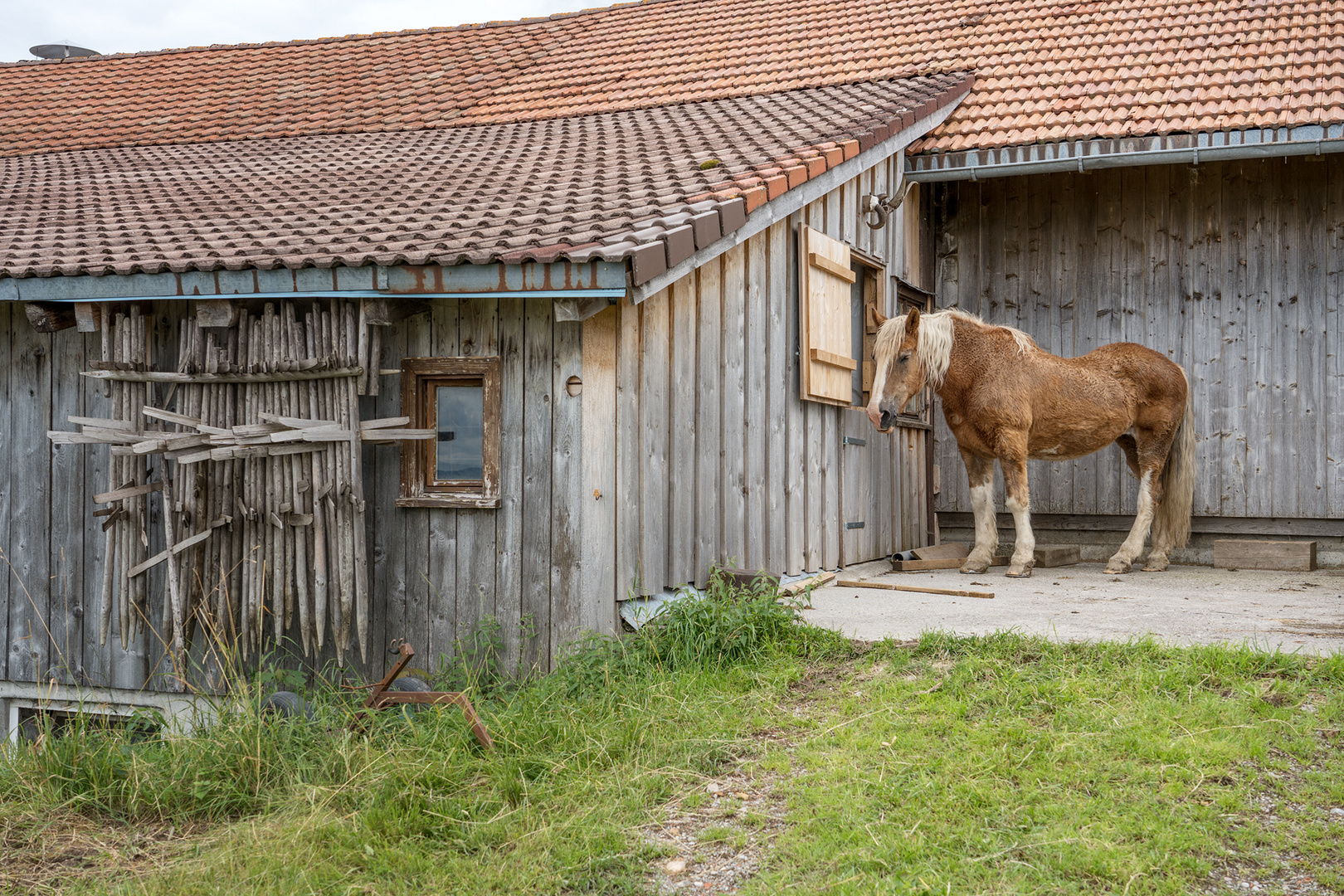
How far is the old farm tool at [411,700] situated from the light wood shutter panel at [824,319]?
3.41 m

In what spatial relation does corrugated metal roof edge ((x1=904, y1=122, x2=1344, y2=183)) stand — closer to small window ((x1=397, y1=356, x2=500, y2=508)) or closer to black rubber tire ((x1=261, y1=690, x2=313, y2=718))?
small window ((x1=397, y1=356, x2=500, y2=508))

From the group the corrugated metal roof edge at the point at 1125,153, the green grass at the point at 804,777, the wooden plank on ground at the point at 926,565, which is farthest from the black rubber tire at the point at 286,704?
the corrugated metal roof edge at the point at 1125,153

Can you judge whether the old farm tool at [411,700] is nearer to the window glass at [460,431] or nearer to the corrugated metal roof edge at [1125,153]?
the window glass at [460,431]

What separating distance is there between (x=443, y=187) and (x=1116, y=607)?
4.69m

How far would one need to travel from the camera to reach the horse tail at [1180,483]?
7.93 metres

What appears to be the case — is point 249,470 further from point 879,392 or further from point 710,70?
point 710,70

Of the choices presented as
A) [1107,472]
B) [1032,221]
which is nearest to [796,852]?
[1107,472]

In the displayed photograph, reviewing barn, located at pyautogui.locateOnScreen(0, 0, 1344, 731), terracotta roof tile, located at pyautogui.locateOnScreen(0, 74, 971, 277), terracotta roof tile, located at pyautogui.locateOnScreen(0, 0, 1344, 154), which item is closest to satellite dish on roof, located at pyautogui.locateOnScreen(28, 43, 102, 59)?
terracotta roof tile, located at pyautogui.locateOnScreen(0, 0, 1344, 154)

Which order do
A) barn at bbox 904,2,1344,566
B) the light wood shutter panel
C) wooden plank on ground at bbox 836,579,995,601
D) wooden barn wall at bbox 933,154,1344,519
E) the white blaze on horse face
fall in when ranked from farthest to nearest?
wooden barn wall at bbox 933,154,1344,519, barn at bbox 904,2,1344,566, the white blaze on horse face, the light wood shutter panel, wooden plank on ground at bbox 836,579,995,601

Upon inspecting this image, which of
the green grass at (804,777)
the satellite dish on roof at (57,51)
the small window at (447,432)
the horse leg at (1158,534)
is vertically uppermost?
the satellite dish on roof at (57,51)

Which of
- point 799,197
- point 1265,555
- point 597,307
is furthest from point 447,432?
point 1265,555

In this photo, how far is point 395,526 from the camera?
556 centimetres

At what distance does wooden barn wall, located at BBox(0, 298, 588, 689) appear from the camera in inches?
207

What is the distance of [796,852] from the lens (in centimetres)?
328
